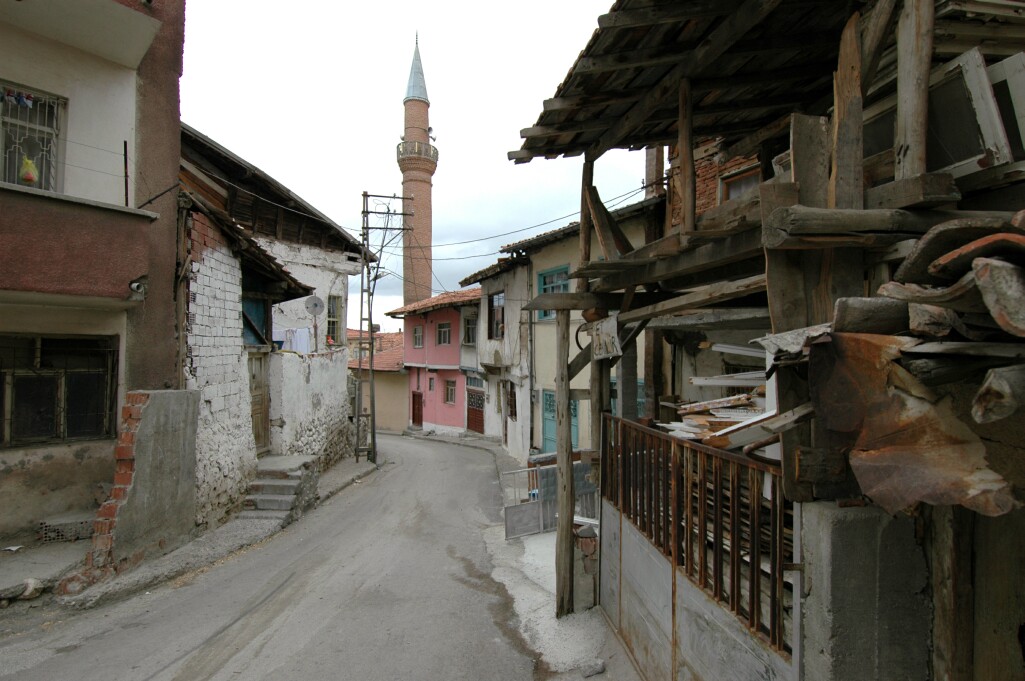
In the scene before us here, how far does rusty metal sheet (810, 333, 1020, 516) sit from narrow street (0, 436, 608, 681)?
4642mm

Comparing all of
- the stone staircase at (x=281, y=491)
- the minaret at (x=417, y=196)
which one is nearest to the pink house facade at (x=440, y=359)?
the minaret at (x=417, y=196)

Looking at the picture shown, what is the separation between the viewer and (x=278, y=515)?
32.4 ft

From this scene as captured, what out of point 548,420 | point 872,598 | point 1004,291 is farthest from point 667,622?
point 548,420

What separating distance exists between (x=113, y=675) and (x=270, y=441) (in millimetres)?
8128

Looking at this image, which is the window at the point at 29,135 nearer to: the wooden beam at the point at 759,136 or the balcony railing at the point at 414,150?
the wooden beam at the point at 759,136

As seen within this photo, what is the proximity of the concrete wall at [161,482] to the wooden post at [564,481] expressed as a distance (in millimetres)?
5520

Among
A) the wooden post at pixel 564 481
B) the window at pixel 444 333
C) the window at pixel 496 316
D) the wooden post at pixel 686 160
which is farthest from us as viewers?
the window at pixel 444 333

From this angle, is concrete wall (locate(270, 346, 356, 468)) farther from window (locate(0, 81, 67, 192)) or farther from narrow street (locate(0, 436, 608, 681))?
window (locate(0, 81, 67, 192))

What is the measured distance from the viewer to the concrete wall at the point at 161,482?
705cm

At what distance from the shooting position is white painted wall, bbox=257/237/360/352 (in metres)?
16.7

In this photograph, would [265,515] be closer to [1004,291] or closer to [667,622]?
[667,622]

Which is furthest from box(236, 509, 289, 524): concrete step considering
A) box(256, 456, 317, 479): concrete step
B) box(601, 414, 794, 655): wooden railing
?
box(601, 414, 794, 655): wooden railing

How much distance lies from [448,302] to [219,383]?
14358 mm

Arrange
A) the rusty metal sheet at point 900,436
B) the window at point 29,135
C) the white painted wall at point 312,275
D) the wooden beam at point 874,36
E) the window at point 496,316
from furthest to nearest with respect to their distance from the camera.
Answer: the window at point 496,316
the white painted wall at point 312,275
the window at point 29,135
the wooden beam at point 874,36
the rusty metal sheet at point 900,436
